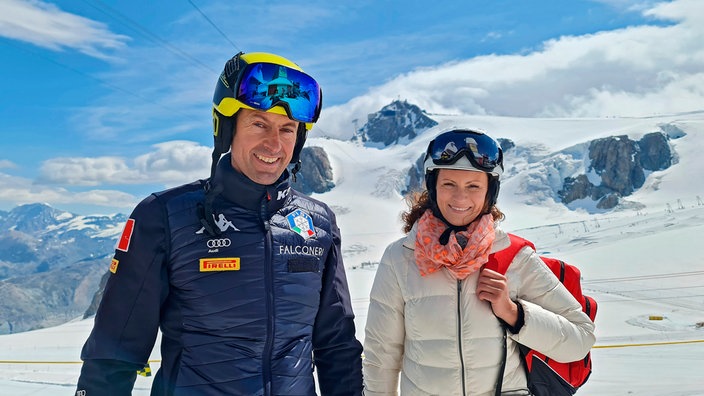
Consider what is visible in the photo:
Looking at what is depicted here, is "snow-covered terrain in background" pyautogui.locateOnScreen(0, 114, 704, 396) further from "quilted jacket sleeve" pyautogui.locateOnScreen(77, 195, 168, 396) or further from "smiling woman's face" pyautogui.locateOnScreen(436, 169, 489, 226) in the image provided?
"quilted jacket sleeve" pyautogui.locateOnScreen(77, 195, 168, 396)

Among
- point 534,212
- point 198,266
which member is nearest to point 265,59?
point 198,266

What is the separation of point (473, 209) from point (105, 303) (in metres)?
2.04

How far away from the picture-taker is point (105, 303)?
2.34 meters

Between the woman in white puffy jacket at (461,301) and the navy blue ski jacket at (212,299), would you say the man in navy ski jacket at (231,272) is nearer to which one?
the navy blue ski jacket at (212,299)

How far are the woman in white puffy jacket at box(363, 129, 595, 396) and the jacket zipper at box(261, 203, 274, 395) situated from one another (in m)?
0.87

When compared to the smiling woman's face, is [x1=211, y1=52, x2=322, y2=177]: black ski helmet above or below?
above

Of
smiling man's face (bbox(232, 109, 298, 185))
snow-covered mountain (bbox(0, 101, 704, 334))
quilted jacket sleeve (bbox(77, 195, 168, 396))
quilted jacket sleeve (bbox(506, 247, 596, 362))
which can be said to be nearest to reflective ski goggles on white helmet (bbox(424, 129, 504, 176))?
quilted jacket sleeve (bbox(506, 247, 596, 362))

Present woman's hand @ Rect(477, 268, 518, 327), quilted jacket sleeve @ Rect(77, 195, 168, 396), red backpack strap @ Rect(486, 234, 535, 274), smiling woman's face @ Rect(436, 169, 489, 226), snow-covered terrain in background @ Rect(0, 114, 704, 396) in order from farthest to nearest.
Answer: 1. snow-covered terrain in background @ Rect(0, 114, 704, 396)
2. smiling woman's face @ Rect(436, 169, 489, 226)
3. red backpack strap @ Rect(486, 234, 535, 274)
4. woman's hand @ Rect(477, 268, 518, 327)
5. quilted jacket sleeve @ Rect(77, 195, 168, 396)

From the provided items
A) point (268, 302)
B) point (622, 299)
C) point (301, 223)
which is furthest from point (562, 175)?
point (268, 302)

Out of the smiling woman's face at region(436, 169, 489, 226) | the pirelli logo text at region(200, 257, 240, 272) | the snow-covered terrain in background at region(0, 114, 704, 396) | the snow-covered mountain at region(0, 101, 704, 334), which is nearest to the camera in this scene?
the pirelli logo text at region(200, 257, 240, 272)

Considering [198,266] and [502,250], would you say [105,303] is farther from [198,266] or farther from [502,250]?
Result: [502,250]

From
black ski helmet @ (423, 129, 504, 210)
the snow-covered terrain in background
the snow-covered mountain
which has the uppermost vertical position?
the snow-covered mountain

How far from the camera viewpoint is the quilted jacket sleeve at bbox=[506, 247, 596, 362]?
2.87m

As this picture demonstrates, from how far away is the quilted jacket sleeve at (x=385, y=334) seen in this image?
310cm
